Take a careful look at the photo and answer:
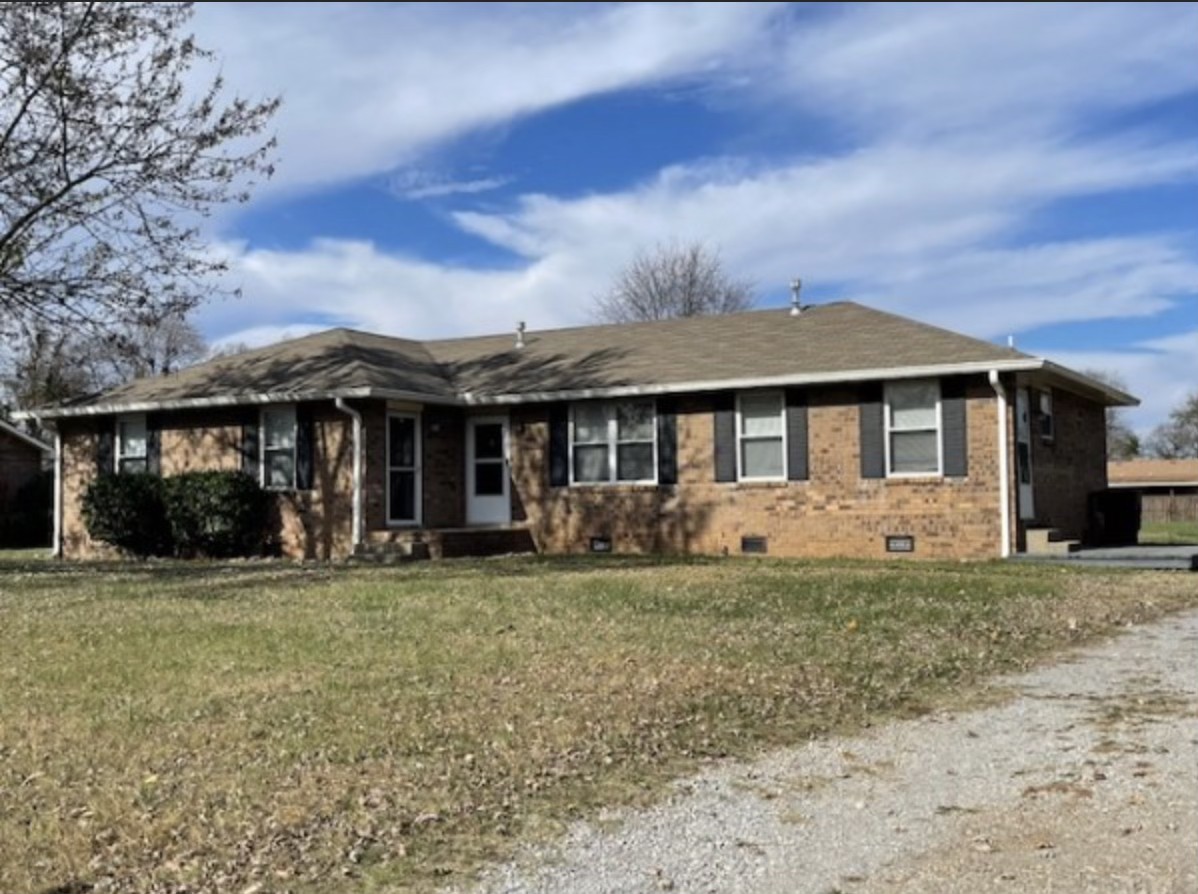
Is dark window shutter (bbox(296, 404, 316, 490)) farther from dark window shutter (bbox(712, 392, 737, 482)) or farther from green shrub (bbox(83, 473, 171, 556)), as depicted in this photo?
dark window shutter (bbox(712, 392, 737, 482))

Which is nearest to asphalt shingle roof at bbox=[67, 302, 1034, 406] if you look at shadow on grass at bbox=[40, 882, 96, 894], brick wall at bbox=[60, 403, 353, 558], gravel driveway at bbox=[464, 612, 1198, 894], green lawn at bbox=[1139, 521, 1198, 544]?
brick wall at bbox=[60, 403, 353, 558]

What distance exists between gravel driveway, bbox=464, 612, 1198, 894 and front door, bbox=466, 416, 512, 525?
13570 mm

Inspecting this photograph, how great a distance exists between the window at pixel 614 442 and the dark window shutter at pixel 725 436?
3.37 ft

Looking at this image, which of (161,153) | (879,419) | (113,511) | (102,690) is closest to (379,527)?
(113,511)

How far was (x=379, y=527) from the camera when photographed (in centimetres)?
1855

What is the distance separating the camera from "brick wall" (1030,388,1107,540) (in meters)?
17.5

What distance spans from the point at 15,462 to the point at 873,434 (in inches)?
928

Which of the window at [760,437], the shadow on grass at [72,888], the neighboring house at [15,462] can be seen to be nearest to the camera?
the shadow on grass at [72,888]

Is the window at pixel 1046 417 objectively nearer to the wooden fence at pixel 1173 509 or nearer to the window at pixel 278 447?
the window at pixel 278 447

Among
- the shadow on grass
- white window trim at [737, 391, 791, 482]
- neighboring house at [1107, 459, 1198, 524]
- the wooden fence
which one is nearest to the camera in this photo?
the shadow on grass

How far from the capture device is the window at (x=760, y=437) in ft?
57.5

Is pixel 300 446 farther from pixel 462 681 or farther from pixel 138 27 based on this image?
pixel 462 681

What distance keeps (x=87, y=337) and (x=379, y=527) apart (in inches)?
211

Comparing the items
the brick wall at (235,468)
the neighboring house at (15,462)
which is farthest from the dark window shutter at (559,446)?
the neighboring house at (15,462)
